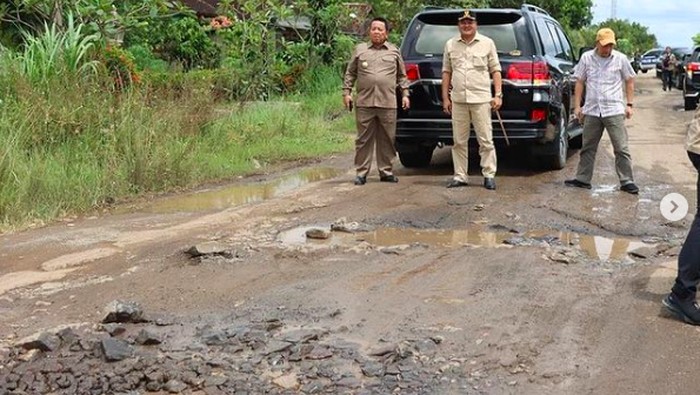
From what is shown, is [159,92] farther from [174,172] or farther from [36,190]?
[36,190]

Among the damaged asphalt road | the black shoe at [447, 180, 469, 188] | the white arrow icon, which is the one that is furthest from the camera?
the black shoe at [447, 180, 469, 188]

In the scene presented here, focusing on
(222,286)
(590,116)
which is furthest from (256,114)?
(222,286)

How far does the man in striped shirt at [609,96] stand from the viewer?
859 cm

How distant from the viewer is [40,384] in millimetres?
3902

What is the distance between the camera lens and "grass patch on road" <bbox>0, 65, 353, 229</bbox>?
7984 mm

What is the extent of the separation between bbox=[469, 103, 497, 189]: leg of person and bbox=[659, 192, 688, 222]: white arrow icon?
1703 millimetres

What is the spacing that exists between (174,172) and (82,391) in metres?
5.79

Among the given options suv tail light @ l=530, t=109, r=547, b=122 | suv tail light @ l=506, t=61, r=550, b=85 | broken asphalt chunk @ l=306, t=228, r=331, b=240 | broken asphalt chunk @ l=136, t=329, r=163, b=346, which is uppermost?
suv tail light @ l=506, t=61, r=550, b=85

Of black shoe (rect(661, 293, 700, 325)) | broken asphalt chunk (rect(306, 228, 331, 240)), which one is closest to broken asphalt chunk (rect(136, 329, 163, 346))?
broken asphalt chunk (rect(306, 228, 331, 240))

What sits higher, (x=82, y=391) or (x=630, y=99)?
(x=630, y=99)

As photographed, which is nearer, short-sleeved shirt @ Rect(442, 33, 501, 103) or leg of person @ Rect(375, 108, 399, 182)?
short-sleeved shirt @ Rect(442, 33, 501, 103)

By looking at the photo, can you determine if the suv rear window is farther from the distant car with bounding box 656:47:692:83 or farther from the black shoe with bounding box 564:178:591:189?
the distant car with bounding box 656:47:692:83

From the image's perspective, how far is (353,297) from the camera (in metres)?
5.11

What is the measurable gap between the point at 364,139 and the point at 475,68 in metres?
1.46
